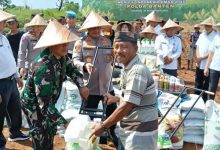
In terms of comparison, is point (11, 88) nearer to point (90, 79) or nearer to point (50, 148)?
point (90, 79)

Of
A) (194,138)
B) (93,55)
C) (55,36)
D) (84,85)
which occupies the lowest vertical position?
(194,138)

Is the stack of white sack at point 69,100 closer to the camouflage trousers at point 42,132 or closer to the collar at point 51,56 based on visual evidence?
the camouflage trousers at point 42,132

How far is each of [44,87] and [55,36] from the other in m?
0.50

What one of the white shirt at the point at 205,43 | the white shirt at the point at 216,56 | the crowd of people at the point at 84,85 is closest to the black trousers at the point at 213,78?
the white shirt at the point at 216,56

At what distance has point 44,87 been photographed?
3363mm

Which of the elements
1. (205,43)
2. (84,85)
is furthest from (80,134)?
(205,43)

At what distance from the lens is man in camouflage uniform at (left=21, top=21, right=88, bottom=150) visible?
3381 millimetres

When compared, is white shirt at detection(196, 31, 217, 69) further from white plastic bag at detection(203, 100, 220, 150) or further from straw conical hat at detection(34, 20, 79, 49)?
straw conical hat at detection(34, 20, 79, 49)

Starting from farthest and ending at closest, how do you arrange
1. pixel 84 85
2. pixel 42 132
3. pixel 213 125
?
pixel 213 125 → pixel 84 85 → pixel 42 132

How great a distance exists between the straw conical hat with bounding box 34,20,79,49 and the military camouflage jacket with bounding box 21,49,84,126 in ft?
0.31

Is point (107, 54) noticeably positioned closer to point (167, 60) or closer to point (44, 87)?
point (44, 87)

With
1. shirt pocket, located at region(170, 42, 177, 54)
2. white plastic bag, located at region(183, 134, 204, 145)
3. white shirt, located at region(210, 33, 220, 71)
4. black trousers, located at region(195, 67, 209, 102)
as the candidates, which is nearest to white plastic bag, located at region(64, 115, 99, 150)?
white plastic bag, located at region(183, 134, 204, 145)

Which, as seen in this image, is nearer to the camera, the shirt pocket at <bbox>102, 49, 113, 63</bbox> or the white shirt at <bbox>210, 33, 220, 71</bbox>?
the shirt pocket at <bbox>102, 49, 113, 63</bbox>

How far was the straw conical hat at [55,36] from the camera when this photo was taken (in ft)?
11.2
